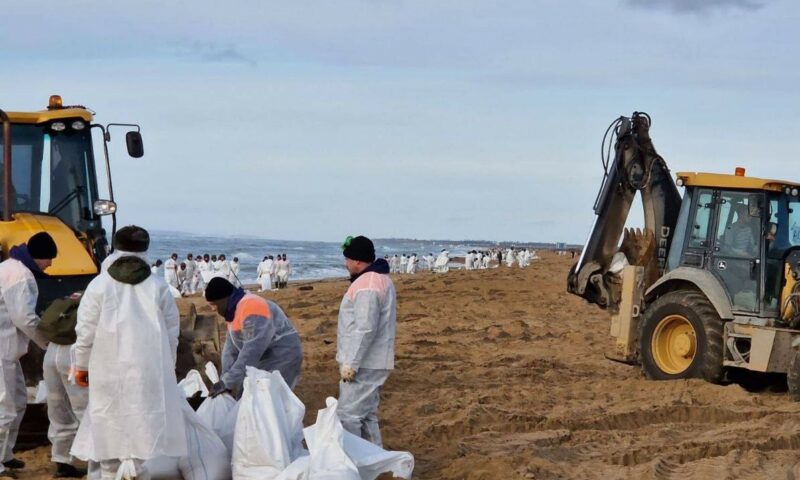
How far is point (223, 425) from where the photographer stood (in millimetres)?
7426

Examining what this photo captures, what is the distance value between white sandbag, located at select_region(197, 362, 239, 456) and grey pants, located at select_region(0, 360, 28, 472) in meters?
1.32

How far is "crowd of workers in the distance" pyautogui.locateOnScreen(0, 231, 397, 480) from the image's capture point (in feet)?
22.1

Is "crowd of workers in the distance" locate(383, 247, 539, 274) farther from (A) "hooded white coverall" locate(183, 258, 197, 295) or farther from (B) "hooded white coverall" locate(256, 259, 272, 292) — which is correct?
(A) "hooded white coverall" locate(183, 258, 197, 295)

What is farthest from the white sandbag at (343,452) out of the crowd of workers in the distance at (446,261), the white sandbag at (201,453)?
the crowd of workers in the distance at (446,261)

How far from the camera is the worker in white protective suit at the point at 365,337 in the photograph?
298 inches

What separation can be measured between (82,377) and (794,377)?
6858 millimetres

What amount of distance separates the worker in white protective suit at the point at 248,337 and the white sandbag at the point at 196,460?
19.2 inches

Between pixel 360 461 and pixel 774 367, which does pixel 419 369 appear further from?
pixel 360 461

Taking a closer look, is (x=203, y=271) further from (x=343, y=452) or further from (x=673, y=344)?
(x=343, y=452)

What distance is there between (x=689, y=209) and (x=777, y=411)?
2422mm

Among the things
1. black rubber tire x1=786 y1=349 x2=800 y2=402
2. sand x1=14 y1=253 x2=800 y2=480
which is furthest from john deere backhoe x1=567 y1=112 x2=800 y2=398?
sand x1=14 y1=253 x2=800 y2=480

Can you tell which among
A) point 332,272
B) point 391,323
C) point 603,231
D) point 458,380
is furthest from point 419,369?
point 332,272

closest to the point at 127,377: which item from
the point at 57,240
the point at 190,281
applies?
the point at 57,240

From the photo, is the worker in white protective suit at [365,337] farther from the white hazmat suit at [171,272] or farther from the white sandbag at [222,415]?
the white hazmat suit at [171,272]
